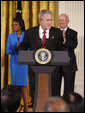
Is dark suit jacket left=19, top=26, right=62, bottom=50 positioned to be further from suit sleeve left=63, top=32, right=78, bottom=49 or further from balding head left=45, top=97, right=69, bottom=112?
balding head left=45, top=97, right=69, bottom=112

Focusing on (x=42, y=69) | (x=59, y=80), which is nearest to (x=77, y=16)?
(x=59, y=80)

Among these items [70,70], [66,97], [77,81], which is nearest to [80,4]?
[77,81]

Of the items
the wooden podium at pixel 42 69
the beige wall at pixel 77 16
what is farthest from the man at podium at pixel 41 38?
the beige wall at pixel 77 16

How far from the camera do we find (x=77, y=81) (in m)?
4.41

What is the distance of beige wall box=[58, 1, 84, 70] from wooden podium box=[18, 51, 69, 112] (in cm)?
199

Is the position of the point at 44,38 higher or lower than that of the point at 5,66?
higher

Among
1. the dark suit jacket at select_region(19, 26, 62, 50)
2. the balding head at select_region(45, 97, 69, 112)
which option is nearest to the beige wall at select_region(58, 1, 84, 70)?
the dark suit jacket at select_region(19, 26, 62, 50)

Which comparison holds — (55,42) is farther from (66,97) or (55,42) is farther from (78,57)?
(78,57)

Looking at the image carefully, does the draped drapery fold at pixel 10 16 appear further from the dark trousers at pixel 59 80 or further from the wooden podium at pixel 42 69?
the wooden podium at pixel 42 69

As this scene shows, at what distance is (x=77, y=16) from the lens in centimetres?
440

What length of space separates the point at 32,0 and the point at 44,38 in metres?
1.94

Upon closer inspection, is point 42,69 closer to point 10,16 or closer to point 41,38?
point 41,38

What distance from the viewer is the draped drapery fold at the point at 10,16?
4.42 meters

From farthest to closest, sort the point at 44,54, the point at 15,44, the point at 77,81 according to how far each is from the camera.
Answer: the point at 77,81 → the point at 15,44 → the point at 44,54
